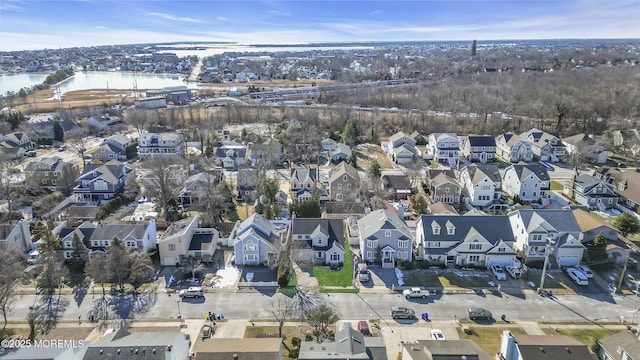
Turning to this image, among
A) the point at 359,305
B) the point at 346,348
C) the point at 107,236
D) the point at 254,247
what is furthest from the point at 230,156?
the point at 346,348

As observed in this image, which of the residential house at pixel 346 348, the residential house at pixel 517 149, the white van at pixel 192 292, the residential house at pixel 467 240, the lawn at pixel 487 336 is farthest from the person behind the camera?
the residential house at pixel 517 149

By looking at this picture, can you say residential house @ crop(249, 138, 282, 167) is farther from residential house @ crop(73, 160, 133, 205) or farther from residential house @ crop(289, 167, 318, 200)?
residential house @ crop(73, 160, 133, 205)

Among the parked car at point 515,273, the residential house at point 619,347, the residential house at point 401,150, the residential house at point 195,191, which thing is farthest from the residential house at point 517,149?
the residential house at point 195,191

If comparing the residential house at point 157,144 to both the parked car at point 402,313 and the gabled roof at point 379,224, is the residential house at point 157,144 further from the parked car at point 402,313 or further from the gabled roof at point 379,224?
the parked car at point 402,313

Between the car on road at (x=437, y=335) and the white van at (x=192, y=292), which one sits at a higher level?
the white van at (x=192, y=292)

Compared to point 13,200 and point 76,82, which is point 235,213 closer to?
point 13,200

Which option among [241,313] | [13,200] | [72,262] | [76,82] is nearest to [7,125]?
[13,200]

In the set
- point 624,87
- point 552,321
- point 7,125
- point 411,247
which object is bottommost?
point 552,321

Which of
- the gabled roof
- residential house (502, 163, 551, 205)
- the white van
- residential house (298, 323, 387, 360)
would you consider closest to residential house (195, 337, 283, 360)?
residential house (298, 323, 387, 360)
